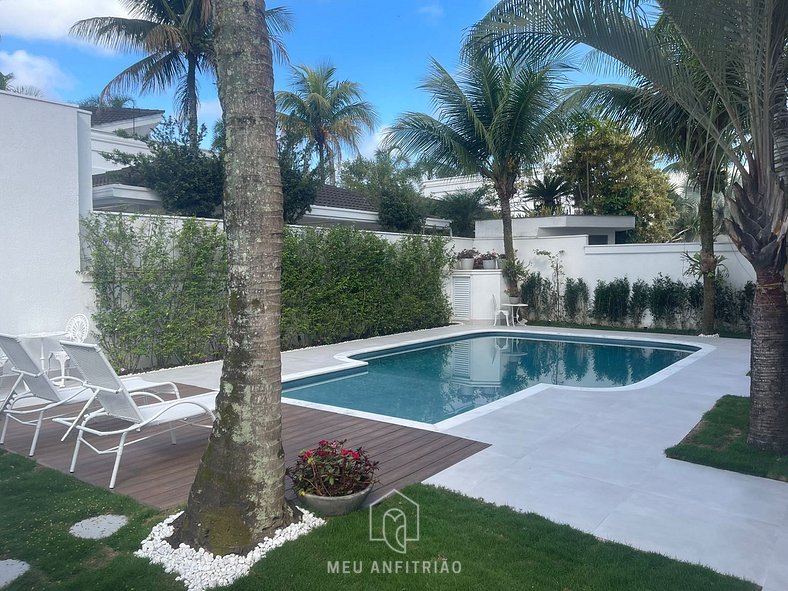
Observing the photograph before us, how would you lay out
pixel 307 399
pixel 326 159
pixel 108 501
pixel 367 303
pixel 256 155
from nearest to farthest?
pixel 256 155, pixel 108 501, pixel 307 399, pixel 367 303, pixel 326 159

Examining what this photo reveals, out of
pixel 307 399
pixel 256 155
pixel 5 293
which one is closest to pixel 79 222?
pixel 5 293

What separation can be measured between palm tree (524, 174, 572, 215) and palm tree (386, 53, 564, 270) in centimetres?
699

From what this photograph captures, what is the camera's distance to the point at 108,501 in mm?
4508

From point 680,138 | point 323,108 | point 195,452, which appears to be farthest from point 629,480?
point 323,108

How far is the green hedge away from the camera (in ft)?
32.9

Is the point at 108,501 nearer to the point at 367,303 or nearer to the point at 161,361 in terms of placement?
the point at 161,361

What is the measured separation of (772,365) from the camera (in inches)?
219

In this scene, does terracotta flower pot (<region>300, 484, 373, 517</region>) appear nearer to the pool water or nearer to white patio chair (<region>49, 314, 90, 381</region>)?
the pool water

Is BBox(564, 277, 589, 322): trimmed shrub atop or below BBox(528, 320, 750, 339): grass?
atop

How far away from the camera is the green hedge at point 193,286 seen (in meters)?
10.0

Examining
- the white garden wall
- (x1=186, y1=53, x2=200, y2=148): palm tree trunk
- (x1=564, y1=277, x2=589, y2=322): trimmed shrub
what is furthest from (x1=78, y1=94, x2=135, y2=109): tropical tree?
(x1=564, y1=277, x2=589, y2=322): trimmed shrub

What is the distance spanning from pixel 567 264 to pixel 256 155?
51.1 ft

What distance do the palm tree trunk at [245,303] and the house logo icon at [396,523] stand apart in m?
0.76

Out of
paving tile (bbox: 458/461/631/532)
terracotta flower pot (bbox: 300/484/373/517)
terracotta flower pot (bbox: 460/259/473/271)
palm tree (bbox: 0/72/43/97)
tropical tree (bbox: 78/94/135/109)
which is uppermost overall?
tropical tree (bbox: 78/94/135/109)
